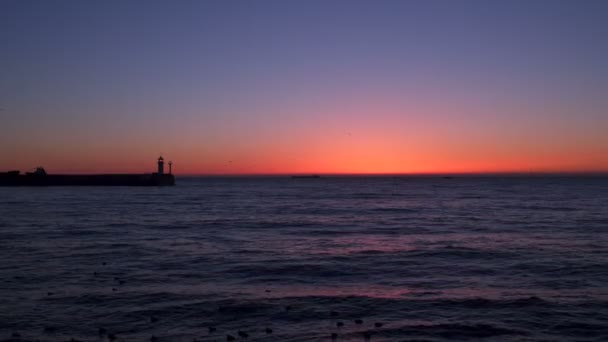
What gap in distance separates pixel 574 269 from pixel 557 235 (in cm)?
1064

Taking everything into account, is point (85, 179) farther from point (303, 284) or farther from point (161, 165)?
point (303, 284)

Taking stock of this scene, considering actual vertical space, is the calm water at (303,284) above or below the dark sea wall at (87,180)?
below

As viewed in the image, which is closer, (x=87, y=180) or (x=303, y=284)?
(x=303, y=284)

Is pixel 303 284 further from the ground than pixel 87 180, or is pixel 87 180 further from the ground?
pixel 87 180

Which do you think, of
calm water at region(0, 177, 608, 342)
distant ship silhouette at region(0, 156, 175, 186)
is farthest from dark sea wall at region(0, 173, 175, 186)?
calm water at region(0, 177, 608, 342)

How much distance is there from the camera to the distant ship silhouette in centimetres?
10588

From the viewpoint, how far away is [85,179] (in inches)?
4422

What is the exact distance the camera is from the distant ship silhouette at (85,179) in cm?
10588

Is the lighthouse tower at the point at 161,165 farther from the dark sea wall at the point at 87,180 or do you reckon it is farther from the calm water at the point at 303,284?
the calm water at the point at 303,284

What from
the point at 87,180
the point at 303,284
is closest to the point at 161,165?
the point at 87,180

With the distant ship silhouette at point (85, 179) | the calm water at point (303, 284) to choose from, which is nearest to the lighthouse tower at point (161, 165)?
the distant ship silhouette at point (85, 179)

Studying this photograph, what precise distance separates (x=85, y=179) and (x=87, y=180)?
18.3 inches

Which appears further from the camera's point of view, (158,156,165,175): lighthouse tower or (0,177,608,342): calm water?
(158,156,165,175): lighthouse tower

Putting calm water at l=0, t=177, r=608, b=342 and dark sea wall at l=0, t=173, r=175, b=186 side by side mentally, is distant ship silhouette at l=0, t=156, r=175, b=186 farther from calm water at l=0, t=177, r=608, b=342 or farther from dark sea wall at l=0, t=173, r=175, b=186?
calm water at l=0, t=177, r=608, b=342
